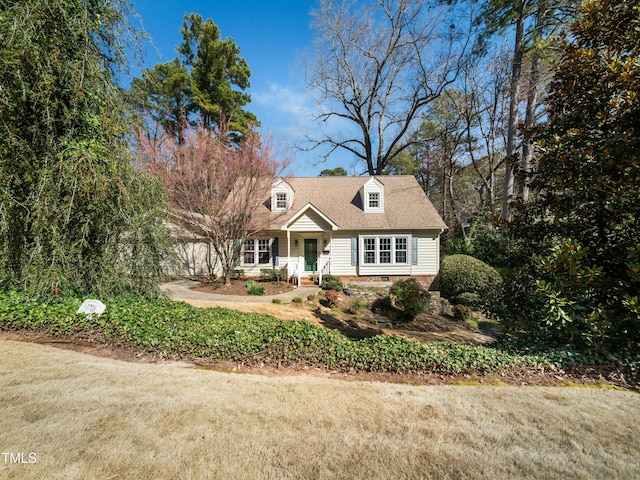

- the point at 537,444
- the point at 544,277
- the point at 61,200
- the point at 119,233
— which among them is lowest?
the point at 537,444

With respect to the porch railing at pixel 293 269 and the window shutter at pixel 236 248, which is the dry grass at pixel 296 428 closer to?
the window shutter at pixel 236 248

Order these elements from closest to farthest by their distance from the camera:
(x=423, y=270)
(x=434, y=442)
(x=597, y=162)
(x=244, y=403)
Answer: (x=434, y=442) → (x=244, y=403) → (x=597, y=162) → (x=423, y=270)

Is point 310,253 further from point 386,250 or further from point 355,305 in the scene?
point 355,305

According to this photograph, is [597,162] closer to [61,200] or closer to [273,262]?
[61,200]

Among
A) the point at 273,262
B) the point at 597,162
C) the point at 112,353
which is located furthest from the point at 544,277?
the point at 273,262

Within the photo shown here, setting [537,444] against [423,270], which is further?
[423,270]

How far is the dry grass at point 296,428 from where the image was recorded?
6.59ft

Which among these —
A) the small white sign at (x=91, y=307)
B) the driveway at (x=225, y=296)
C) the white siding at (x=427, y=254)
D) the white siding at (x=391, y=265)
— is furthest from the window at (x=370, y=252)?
the small white sign at (x=91, y=307)

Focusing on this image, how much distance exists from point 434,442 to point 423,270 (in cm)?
1190

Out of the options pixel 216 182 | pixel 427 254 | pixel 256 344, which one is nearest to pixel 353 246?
pixel 427 254

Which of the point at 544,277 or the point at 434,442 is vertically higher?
the point at 544,277

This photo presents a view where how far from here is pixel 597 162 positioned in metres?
3.68

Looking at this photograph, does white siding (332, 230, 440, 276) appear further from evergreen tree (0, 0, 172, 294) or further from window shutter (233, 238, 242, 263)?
→ evergreen tree (0, 0, 172, 294)

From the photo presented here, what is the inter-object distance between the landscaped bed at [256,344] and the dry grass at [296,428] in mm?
494
